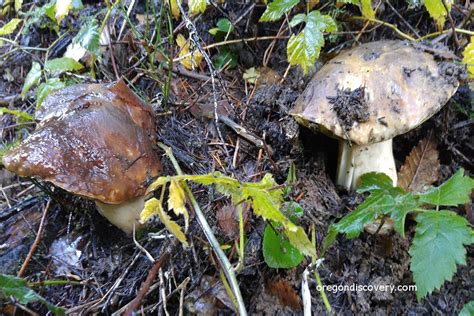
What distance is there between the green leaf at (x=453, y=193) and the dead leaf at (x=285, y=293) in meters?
0.69

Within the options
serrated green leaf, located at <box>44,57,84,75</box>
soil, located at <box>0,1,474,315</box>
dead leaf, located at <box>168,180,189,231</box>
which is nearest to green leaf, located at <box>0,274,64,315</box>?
soil, located at <box>0,1,474,315</box>

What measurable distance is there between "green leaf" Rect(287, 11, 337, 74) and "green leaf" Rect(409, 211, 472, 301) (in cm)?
97

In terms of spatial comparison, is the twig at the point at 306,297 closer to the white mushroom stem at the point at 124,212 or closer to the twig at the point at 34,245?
the white mushroom stem at the point at 124,212

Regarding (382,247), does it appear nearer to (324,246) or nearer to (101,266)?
(324,246)

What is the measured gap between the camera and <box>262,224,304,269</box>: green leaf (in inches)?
71.0

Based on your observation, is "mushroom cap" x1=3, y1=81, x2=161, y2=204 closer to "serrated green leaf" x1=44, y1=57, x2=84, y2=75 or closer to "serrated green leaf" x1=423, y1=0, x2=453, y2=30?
"serrated green leaf" x1=44, y1=57, x2=84, y2=75

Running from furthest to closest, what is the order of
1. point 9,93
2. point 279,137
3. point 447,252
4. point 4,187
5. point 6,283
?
point 9,93
point 4,187
point 279,137
point 6,283
point 447,252

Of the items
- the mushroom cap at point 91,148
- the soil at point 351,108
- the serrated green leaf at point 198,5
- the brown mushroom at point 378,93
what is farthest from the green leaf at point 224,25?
the soil at point 351,108

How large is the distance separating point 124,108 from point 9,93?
1780mm

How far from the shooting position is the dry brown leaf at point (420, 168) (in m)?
2.35

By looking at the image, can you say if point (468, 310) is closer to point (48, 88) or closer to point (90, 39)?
point (90, 39)

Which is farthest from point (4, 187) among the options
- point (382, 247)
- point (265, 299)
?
point (382, 247)

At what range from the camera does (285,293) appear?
6.20 ft

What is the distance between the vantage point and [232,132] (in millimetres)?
2459
